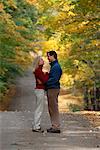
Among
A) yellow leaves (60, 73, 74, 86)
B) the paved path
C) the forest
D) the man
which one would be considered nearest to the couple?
the man

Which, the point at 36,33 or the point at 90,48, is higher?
the point at 36,33

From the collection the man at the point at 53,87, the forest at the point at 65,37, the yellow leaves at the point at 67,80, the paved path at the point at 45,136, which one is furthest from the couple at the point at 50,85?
the yellow leaves at the point at 67,80

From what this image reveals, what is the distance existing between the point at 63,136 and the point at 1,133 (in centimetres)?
150

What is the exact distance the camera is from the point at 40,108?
11609mm

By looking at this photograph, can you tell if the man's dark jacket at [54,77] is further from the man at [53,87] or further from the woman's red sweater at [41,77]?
the woman's red sweater at [41,77]

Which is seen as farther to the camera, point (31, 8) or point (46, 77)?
point (31, 8)

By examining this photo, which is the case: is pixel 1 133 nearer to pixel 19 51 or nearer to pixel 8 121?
pixel 8 121

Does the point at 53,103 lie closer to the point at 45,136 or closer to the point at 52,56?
the point at 45,136

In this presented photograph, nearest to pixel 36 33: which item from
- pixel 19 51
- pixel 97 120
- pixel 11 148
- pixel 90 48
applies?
pixel 19 51

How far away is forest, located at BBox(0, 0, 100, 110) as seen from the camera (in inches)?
708

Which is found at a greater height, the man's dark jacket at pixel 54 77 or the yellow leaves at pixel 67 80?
the yellow leaves at pixel 67 80

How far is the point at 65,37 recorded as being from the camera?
19.7 metres

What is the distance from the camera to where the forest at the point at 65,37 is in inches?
708

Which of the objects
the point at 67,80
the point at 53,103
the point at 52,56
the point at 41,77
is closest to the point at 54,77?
the point at 41,77
